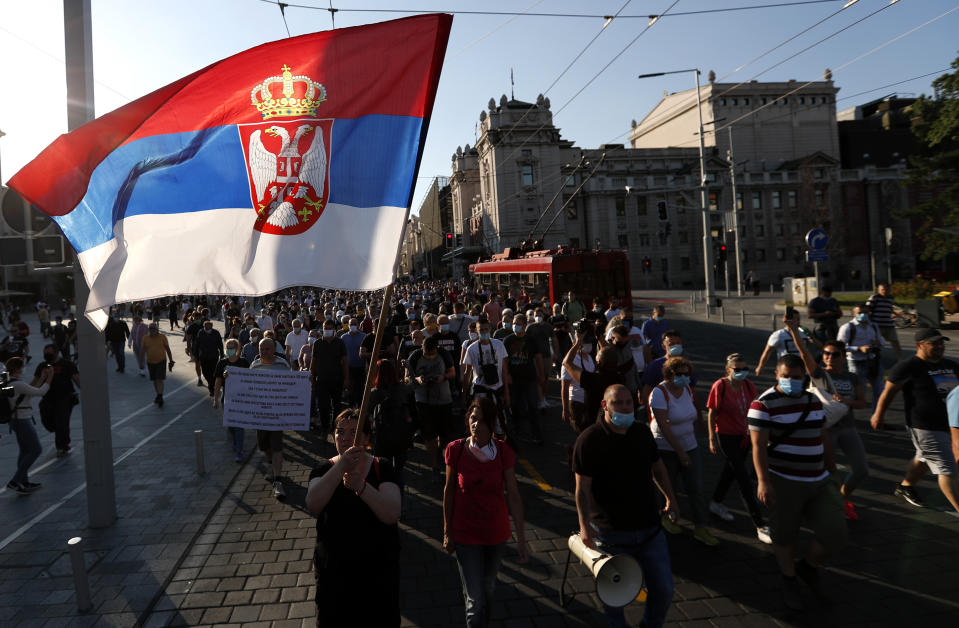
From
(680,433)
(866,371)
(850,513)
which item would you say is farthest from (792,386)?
(866,371)

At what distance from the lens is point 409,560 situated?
5.40 m

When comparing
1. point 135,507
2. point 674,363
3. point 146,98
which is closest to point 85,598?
point 135,507

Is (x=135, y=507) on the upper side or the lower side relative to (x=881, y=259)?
lower

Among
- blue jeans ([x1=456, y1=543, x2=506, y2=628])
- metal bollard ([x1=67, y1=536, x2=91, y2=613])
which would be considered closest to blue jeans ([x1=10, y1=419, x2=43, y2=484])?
metal bollard ([x1=67, y1=536, x2=91, y2=613])

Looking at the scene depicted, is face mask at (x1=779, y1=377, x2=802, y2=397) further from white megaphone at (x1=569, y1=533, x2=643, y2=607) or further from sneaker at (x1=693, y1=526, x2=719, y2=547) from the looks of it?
white megaphone at (x1=569, y1=533, x2=643, y2=607)

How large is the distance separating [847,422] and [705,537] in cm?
169

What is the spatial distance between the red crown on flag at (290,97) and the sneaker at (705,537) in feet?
14.7

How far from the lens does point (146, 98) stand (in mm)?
4234

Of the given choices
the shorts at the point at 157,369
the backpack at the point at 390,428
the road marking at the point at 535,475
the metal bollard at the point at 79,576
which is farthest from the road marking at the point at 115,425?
the road marking at the point at 535,475

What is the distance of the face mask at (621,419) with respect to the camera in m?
3.95

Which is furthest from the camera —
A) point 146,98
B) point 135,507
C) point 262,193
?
point 135,507

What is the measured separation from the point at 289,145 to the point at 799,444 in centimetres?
393

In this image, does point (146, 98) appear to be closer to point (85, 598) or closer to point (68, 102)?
point (68, 102)

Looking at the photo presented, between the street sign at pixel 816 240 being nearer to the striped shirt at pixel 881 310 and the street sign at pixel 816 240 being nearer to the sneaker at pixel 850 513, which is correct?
the striped shirt at pixel 881 310
